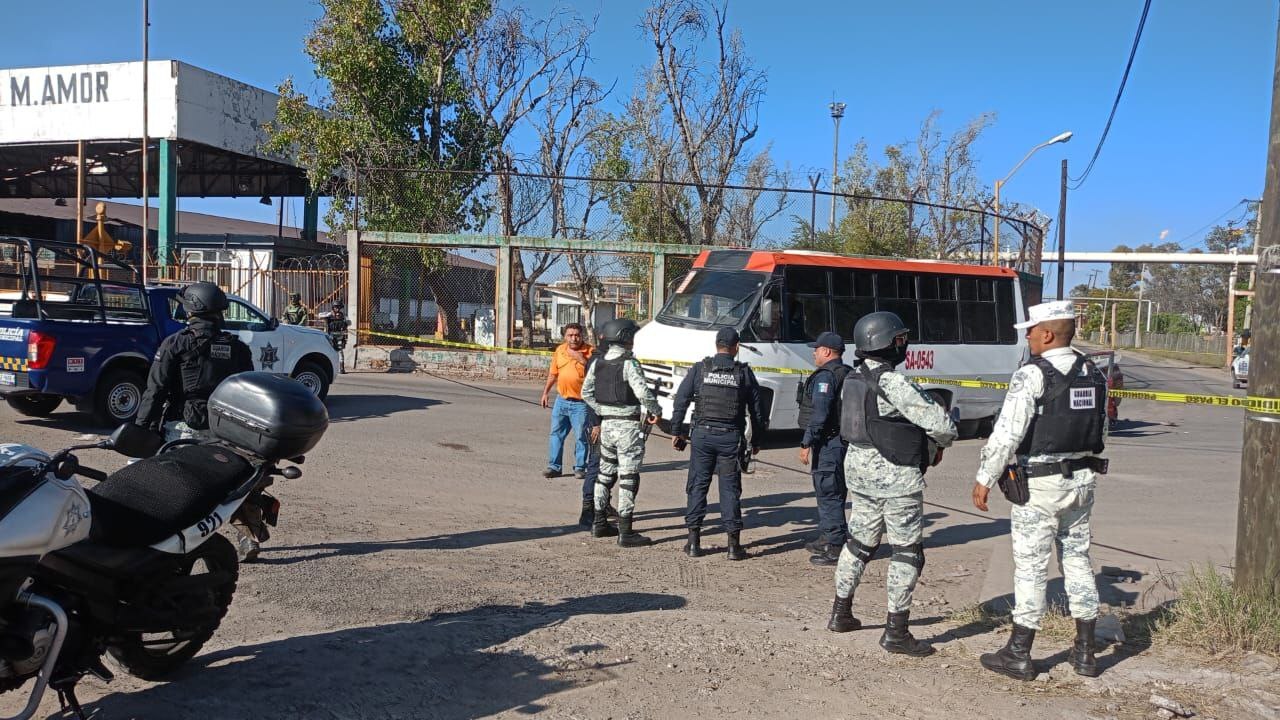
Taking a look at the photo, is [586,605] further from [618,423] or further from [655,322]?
[655,322]

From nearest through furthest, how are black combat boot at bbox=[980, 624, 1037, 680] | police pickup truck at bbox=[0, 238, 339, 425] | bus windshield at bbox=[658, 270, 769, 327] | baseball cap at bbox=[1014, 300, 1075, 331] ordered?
black combat boot at bbox=[980, 624, 1037, 680] < baseball cap at bbox=[1014, 300, 1075, 331] < police pickup truck at bbox=[0, 238, 339, 425] < bus windshield at bbox=[658, 270, 769, 327]

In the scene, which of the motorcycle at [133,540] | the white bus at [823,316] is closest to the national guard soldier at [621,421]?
the motorcycle at [133,540]

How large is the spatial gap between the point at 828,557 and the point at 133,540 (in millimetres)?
4797

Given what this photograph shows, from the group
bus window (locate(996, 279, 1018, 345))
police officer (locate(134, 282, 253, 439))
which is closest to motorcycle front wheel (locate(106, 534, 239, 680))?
police officer (locate(134, 282, 253, 439))

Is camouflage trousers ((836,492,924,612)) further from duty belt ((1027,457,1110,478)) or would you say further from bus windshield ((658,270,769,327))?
bus windshield ((658,270,769,327))

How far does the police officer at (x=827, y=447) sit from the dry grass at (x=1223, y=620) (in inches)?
93.1

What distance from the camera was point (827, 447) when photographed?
23.7 feet

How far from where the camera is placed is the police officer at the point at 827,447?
692cm

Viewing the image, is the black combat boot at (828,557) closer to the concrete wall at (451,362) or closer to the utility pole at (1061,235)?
the concrete wall at (451,362)

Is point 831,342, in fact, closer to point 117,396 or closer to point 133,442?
point 133,442

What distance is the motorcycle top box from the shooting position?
4.49 meters

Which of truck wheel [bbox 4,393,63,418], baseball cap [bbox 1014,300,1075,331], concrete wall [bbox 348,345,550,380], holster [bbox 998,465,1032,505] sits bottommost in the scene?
truck wheel [bbox 4,393,63,418]

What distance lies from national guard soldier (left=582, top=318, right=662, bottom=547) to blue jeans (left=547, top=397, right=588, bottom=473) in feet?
5.95

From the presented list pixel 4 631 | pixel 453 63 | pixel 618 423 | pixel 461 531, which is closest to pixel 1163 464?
pixel 618 423
